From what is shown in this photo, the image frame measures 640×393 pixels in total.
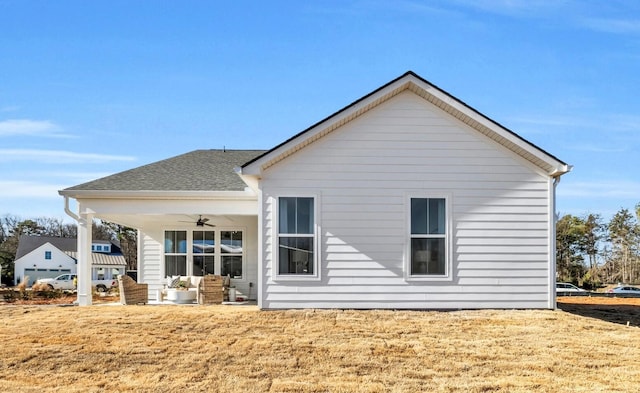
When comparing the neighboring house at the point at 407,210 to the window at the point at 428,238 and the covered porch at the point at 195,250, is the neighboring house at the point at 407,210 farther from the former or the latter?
the covered porch at the point at 195,250

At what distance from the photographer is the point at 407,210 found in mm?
14008

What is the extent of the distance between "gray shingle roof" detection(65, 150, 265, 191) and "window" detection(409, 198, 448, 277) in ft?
15.3

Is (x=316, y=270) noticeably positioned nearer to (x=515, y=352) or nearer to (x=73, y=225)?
(x=515, y=352)

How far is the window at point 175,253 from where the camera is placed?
776 inches

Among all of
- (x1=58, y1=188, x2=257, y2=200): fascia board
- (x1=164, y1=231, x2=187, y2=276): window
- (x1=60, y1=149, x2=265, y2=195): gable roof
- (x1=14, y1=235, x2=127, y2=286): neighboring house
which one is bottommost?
(x1=14, y1=235, x2=127, y2=286): neighboring house

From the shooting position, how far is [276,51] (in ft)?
50.8

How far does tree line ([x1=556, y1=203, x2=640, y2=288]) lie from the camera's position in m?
46.8

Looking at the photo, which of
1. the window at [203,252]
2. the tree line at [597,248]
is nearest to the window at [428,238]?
the window at [203,252]

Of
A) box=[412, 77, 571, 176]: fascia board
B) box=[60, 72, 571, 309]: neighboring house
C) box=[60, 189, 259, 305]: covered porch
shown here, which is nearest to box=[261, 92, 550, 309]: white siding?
box=[60, 72, 571, 309]: neighboring house

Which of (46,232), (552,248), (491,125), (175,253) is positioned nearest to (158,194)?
(175,253)

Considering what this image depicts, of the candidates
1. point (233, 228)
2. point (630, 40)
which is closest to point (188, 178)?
point (233, 228)

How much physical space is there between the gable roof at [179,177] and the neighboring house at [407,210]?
2987 mm

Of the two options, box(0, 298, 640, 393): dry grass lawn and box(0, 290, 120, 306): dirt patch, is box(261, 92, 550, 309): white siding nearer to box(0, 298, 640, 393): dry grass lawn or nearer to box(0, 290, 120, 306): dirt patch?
box(0, 298, 640, 393): dry grass lawn

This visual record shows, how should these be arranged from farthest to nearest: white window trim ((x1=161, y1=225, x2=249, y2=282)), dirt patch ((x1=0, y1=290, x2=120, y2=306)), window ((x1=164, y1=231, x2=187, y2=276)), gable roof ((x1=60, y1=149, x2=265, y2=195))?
1. dirt patch ((x1=0, y1=290, x2=120, y2=306))
2. window ((x1=164, y1=231, x2=187, y2=276))
3. white window trim ((x1=161, y1=225, x2=249, y2=282))
4. gable roof ((x1=60, y1=149, x2=265, y2=195))
